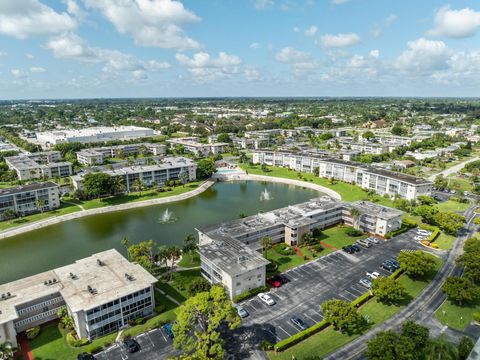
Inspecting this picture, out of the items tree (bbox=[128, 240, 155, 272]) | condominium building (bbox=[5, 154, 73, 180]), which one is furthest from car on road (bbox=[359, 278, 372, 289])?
condominium building (bbox=[5, 154, 73, 180])

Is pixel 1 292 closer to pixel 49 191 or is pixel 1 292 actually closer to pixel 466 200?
pixel 49 191

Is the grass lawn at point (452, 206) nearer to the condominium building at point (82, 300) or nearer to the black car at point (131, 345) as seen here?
the condominium building at point (82, 300)

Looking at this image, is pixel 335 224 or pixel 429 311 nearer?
pixel 429 311

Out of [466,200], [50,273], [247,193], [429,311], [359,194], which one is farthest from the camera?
[247,193]

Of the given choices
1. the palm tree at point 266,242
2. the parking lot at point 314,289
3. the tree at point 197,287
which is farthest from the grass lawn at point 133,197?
the parking lot at point 314,289

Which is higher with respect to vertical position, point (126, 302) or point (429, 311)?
point (126, 302)

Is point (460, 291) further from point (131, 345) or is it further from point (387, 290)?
point (131, 345)

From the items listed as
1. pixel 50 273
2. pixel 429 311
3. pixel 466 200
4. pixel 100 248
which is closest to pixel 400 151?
pixel 466 200

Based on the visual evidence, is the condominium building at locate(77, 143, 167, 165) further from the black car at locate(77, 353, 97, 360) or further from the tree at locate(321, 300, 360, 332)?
the tree at locate(321, 300, 360, 332)
